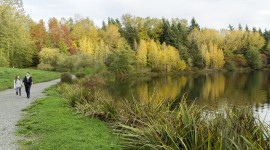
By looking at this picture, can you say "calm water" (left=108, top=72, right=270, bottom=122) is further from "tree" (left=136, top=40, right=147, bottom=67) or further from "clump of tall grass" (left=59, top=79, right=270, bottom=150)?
"tree" (left=136, top=40, right=147, bottom=67)

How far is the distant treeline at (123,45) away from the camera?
2219 inches

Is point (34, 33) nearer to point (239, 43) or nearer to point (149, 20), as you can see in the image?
point (149, 20)

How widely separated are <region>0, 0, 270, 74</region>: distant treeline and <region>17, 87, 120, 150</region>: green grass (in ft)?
129

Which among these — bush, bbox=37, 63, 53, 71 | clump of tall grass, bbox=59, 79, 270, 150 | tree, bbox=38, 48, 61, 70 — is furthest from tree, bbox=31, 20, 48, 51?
clump of tall grass, bbox=59, 79, 270, 150

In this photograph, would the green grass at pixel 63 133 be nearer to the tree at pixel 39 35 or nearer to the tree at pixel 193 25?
the tree at pixel 39 35

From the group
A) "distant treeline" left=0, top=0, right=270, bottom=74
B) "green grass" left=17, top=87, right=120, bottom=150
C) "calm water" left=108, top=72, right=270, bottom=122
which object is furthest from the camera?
"distant treeline" left=0, top=0, right=270, bottom=74

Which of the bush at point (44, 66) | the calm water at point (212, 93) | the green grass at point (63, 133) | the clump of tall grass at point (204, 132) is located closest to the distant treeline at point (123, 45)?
the bush at point (44, 66)

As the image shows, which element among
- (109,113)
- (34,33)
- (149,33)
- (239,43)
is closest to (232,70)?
(239,43)

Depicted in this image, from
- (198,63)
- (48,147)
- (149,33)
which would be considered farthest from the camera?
(149,33)

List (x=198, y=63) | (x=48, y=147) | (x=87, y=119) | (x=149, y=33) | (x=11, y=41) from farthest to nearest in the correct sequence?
(x=149, y=33)
(x=198, y=63)
(x=11, y=41)
(x=87, y=119)
(x=48, y=147)

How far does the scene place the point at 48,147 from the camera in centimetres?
791

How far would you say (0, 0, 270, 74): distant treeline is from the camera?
5638cm

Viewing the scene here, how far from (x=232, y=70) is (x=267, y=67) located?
1647 cm

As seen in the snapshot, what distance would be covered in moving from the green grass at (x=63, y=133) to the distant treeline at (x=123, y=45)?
129 ft
